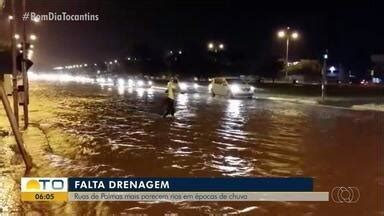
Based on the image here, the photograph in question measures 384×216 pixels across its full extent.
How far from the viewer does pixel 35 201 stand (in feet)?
24.8

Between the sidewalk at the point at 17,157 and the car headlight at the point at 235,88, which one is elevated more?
the car headlight at the point at 235,88

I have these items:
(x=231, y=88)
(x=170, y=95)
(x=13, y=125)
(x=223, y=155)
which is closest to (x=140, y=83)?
(x=231, y=88)

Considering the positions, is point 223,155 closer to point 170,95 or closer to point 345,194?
point 345,194

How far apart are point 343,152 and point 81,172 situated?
253 inches

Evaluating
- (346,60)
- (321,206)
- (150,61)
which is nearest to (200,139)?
(321,206)

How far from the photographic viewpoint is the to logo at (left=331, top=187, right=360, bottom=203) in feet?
26.2

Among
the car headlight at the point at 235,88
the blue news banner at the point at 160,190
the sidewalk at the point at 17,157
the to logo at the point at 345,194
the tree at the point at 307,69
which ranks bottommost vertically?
the to logo at the point at 345,194

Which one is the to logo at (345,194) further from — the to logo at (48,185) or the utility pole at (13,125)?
the utility pole at (13,125)

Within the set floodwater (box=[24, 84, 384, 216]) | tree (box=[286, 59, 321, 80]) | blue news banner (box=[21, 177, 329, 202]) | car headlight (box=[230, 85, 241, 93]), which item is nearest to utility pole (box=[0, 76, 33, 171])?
floodwater (box=[24, 84, 384, 216])

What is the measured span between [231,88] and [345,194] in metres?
29.0

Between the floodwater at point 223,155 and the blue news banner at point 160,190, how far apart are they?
0.13 m

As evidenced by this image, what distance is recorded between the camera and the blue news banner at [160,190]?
7.57 m

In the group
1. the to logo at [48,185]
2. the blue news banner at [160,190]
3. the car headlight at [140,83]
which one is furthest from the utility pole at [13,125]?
the car headlight at [140,83]

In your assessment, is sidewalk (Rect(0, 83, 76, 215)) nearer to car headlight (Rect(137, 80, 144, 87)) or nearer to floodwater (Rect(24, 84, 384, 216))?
floodwater (Rect(24, 84, 384, 216))
